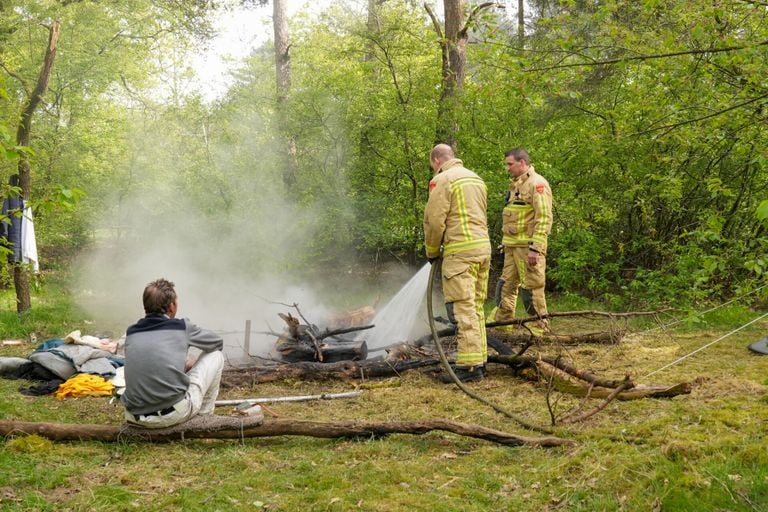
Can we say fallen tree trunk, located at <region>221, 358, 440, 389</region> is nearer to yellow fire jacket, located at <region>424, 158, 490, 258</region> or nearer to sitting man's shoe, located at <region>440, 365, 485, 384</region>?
sitting man's shoe, located at <region>440, 365, 485, 384</region>

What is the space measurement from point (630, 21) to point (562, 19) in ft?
12.8

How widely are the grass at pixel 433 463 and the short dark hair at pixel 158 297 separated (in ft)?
3.18

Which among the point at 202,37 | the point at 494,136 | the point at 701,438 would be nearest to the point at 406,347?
the point at 701,438

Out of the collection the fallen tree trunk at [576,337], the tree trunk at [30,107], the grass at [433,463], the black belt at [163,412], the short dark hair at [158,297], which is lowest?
the fallen tree trunk at [576,337]

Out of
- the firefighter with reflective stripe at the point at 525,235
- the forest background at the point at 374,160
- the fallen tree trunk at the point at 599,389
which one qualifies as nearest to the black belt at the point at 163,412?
the fallen tree trunk at the point at 599,389

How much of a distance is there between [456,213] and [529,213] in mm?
1676

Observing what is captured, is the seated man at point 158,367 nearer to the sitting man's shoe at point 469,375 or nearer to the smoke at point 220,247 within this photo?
the sitting man's shoe at point 469,375

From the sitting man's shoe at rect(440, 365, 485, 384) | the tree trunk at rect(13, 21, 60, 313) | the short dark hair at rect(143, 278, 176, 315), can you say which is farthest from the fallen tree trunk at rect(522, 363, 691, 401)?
the tree trunk at rect(13, 21, 60, 313)

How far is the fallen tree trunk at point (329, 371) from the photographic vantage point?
6234 millimetres

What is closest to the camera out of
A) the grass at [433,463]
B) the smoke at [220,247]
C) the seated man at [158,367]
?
the grass at [433,463]

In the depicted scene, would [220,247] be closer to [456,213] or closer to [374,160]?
[374,160]

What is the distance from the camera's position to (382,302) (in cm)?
1062

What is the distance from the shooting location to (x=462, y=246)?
5.82 metres

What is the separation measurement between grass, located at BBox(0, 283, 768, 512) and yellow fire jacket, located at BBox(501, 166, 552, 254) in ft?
6.51
